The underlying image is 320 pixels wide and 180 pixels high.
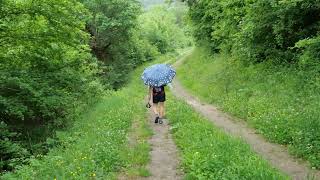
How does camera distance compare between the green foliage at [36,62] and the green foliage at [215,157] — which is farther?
the green foliage at [36,62]

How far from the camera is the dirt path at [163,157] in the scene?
9602 mm

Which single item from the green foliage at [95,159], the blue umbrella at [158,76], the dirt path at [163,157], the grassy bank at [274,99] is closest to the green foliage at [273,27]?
the grassy bank at [274,99]

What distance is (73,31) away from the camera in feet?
60.3

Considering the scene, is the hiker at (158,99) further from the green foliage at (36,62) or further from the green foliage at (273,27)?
the green foliage at (273,27)

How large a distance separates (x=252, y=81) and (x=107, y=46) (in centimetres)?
2471

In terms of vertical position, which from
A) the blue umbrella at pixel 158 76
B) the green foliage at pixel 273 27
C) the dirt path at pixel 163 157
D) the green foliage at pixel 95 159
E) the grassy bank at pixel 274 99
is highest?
the green foliage at pixel 273 27

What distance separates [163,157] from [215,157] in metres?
2.28

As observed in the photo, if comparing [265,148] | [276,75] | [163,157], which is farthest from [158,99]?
[276,75]

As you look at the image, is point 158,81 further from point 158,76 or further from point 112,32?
point 112,32

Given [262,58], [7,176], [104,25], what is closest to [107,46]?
[104,25]

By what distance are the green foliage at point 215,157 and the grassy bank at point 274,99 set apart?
1.74 m

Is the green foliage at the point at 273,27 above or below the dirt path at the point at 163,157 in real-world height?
above

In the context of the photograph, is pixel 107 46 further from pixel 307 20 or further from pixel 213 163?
pixel 213 163

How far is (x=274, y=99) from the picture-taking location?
16406 mm
